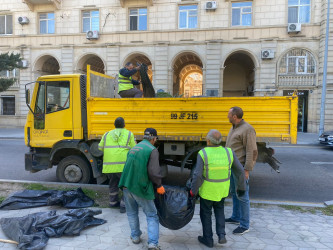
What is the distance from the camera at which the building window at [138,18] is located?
19688 millimetres

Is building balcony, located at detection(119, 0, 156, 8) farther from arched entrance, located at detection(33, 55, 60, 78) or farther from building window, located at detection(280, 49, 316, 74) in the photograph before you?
building window, located at detection(280, 49, 316, 74)

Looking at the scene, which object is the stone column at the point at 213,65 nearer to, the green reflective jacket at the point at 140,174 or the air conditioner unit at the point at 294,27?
the air conditioner unit at the point at 294,27

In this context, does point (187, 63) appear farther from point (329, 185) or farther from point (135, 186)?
point (135, 186)

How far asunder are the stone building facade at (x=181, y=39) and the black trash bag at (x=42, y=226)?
16.3 m

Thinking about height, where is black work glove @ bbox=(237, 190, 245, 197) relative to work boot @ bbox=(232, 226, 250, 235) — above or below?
above

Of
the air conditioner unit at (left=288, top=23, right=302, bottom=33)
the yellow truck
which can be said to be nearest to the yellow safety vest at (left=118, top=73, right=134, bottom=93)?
the yellow truck

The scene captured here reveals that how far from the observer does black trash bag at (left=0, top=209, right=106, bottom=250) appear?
3350mm

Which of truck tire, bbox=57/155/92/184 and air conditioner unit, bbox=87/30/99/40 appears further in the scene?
air conditioner unit, bbox=87/30/99/40

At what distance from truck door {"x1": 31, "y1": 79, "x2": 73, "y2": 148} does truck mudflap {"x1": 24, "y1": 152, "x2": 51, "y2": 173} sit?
282 mm

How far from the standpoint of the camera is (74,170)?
5.86 metres

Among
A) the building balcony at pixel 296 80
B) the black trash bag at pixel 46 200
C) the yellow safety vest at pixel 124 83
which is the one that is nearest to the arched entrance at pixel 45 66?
the yellow safety vest at pixel 124 83

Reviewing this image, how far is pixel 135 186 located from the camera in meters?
3.19

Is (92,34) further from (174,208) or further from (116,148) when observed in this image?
(174,208)

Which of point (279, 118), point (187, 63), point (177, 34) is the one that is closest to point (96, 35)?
point (177, 34)
